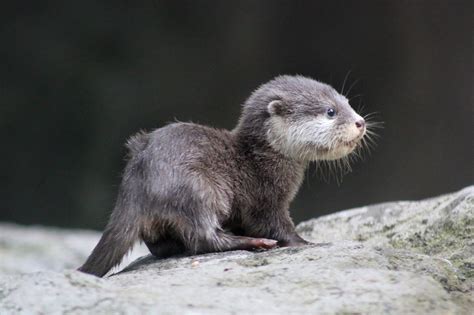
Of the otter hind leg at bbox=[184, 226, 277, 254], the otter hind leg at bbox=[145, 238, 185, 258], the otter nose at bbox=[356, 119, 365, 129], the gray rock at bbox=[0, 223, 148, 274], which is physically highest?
the otter nose at bbox=[356, 119, 365, 129]

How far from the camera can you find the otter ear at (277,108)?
14.4ft

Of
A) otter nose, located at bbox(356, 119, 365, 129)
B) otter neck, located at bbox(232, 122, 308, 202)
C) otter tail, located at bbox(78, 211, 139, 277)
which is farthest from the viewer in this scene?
otter nose, located at bbox(356, 119, 365, 129)

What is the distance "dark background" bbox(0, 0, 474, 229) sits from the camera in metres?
9.52

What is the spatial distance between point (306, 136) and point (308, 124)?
61mm

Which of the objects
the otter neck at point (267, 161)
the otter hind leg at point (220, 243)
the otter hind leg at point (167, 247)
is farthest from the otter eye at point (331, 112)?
the otter hind leg at point (167, 247)

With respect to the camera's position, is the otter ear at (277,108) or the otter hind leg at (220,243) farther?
the otter ear at (277,108)

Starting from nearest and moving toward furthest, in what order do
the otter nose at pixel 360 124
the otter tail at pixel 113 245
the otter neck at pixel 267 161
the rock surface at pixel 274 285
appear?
the rock surface at pixel 274 285 < the otter tail at pixel 113 245 < the otter neck at pixel 267 161 < the otter nose at pixel 360 124

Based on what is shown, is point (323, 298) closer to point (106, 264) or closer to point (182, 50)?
point (106, 264)

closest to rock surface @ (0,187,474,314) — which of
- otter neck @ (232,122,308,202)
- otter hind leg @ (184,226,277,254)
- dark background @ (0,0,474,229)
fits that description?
otter hind leg @ (184,226,277,254)

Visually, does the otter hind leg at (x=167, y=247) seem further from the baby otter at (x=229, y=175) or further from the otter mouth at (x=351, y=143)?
the otter mouth at (x=351, y=143)

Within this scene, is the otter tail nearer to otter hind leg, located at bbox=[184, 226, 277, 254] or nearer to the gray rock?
otter hind leg, located at bbox=[184, 226, 277, 254]

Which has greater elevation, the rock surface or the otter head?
the otter head

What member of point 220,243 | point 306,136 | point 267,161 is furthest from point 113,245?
point 306,136

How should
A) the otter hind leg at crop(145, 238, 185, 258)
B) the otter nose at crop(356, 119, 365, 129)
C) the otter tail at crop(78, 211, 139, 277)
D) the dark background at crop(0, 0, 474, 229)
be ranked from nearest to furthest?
the otter tail at crop(78, 211, 139, 277), the otter hind leg at crop(145, 238, 185, 258), the otter nose at crop(356, 119, 365, 129), the dark background at crop(0, 0, 474, 229)
